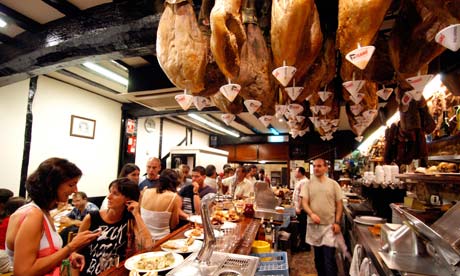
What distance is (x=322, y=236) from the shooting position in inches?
148

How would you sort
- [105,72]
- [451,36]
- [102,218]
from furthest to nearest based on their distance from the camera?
[105,72] < [102,218] < [451,36]

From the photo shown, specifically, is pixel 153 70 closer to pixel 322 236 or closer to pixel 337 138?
pixel 322 236

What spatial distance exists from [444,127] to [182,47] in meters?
3.43

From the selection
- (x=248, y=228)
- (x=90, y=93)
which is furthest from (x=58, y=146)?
(x=248, y=228)

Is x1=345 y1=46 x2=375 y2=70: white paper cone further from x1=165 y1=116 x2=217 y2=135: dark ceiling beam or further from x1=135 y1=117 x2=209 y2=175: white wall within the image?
x1=165 y1=116 x2=217 y2=135: dark ceiling beam

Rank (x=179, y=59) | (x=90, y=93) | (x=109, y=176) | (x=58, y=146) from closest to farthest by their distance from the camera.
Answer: (x=179, y=59), (x=58, y=146), (x=90, y=93), (x=109, y=176)

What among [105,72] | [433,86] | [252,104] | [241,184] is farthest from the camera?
[241,184]

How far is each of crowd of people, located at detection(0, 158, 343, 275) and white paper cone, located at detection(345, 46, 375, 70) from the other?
80.7 inches

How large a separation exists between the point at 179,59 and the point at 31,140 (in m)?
4.36

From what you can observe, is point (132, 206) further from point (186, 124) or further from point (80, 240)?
point (186, 124)

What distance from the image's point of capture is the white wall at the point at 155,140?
6900 mm

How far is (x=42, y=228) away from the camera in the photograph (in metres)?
1.72

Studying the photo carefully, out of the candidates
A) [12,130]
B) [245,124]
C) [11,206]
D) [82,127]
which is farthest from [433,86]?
[12,130]

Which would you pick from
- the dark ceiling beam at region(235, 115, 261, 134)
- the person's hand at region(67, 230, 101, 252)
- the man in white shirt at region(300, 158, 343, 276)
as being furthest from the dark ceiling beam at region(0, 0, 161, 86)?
the dark ceiling beam at region(235, 115, 261, 134)
